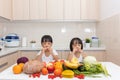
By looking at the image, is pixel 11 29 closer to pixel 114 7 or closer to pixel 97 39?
pixel 97 39

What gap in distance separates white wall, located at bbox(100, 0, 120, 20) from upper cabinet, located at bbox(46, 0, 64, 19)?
700 millimetres

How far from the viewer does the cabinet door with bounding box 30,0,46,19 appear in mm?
3152

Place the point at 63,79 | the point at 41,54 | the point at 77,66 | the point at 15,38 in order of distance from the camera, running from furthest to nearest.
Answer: the point at 15,38, the point at 41,54, the point at 77,66, the point at 63,79

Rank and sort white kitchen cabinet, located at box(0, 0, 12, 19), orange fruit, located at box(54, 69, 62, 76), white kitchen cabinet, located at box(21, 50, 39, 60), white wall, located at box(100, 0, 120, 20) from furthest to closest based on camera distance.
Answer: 1. white kitchen cabinet, located at box(21, 50, 39, 60)
2. white kitchen cabinet, located at box(0, 0, 12, 19)
3. white wall, located at box(100, 0, 120, 20)
4. orange fruit, located at box(54, 69, 62, 76)

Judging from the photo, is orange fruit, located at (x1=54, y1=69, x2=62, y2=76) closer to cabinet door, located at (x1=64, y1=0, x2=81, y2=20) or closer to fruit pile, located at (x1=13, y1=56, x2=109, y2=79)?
fruit pile, located at (x1=13, y1=56, x2=109, y2=79)

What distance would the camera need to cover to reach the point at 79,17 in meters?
3.15

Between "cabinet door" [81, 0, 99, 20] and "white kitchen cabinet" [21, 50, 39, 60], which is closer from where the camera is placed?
"white kitchen cabinet" [21, 50, 39, 60]

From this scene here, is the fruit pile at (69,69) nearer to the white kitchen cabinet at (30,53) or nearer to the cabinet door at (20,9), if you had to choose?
the white kitchen cabinet at (30,53)

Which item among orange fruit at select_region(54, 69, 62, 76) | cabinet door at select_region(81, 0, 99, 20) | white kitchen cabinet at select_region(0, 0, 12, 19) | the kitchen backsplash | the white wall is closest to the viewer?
orange fruit at select_region(54, 69, 62, 76)

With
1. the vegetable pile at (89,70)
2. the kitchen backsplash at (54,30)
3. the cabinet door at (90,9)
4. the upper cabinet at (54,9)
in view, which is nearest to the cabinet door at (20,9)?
the upper cabinet at (54,9)

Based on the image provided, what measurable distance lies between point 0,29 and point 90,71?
100 inches

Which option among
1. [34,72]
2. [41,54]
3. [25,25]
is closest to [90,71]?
[34,72]

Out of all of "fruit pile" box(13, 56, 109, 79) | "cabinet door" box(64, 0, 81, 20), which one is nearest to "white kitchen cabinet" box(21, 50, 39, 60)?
"cabinet door" box(64, 0, 81, 20)

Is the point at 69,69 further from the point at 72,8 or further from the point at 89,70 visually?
the point at 72,8
